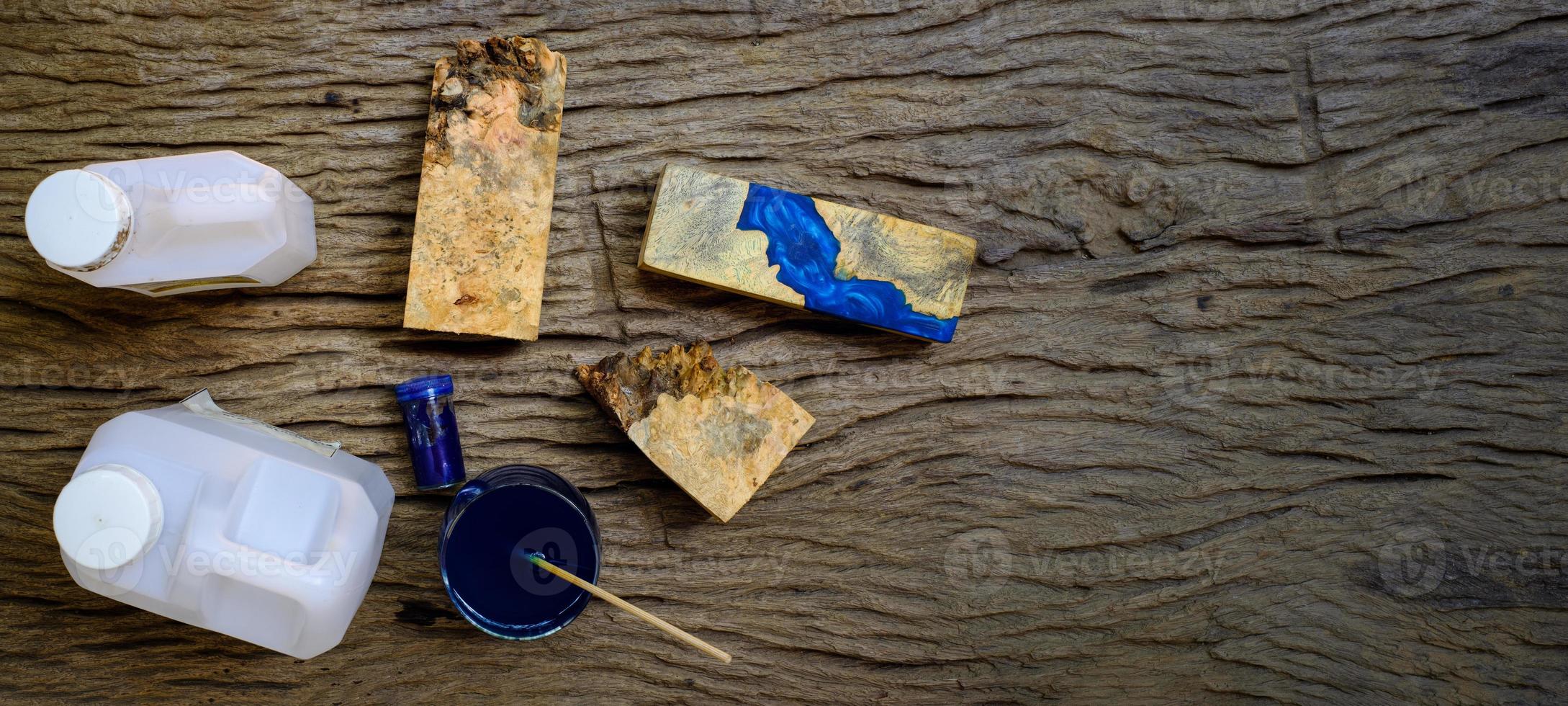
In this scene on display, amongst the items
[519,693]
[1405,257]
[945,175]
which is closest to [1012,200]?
[945,175]

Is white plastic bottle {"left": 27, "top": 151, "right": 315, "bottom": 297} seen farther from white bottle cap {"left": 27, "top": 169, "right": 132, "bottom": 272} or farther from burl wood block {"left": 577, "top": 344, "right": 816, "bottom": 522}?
burl wood block {"left": 577, "top": 344, "right": 816, "bottom": 522}

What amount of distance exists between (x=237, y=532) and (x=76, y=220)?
1.86 feet

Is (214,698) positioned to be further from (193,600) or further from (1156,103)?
(1156,103)

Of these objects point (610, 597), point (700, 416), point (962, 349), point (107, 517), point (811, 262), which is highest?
point (811, 262)

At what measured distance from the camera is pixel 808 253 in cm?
165

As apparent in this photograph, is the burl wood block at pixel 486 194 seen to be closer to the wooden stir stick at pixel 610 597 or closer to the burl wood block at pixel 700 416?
the burl wood block at pixel 700 416

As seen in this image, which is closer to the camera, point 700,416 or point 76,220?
point 76,220

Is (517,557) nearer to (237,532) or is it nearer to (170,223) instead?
(237,532)

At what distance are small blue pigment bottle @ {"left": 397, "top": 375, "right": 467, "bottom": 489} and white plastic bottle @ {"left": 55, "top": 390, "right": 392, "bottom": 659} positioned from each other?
0.38ft

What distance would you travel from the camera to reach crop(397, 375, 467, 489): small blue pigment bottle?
1578 millimetres

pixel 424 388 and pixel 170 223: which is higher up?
pixel 170 223
